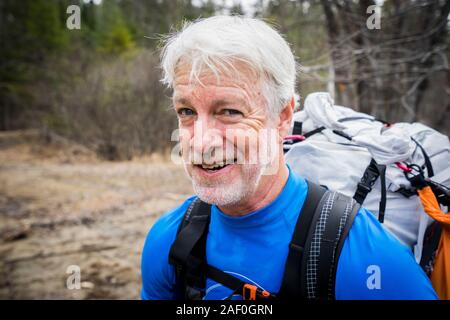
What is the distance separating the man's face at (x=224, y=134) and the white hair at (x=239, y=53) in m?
0.04

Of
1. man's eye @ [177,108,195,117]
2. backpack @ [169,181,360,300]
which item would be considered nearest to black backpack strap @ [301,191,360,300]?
backpack @ [169,181,360,300]

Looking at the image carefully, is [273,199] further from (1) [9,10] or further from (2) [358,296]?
(1) [9,10]

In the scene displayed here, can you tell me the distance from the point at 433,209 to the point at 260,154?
0.73 m

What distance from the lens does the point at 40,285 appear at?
3.52 m

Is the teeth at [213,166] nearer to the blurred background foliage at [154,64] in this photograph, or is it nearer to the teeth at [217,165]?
the teeth at [217,165]

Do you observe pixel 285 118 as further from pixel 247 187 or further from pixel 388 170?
pixel 388 170

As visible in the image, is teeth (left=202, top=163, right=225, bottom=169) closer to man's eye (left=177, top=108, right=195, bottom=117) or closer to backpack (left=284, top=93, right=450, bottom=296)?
man's eye (left=177, top=108, right=195, bottom=117)

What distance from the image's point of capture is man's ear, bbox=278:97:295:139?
59.2 inches

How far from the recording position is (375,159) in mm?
1586

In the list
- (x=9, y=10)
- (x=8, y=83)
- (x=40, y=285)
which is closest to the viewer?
(x=40, y=285)

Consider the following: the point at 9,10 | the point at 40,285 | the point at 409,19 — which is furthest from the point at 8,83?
the point at 409,19

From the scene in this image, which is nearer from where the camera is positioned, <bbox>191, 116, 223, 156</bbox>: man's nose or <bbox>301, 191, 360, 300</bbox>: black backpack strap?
<bbox>301, 191, 360, 300</bbox>: black backpack strap

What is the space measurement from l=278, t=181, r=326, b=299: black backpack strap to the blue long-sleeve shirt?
50 millimetres

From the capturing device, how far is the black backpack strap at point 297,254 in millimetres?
1254
